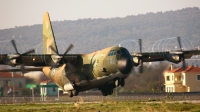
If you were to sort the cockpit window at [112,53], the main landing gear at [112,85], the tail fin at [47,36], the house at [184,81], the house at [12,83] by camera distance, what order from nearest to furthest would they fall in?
the cockpit window at [112,53] → the main landing gear at [112,85] → the tail fin at [47,36] → the house at [12,83] → the house at [184,81]

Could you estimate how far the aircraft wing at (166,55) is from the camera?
62.6m

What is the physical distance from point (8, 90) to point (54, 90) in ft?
43.0

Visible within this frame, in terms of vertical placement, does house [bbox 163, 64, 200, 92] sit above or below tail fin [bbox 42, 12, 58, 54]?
below

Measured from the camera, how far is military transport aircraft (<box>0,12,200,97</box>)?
54.5 m

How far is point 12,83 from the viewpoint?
91.8 metres

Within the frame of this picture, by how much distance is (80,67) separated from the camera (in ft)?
195

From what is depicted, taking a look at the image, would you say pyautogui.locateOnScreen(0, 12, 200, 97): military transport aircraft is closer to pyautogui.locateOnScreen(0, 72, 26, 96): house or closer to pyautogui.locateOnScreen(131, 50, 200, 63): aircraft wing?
pyautogui.locateOnScreen(131, 50, 200, 63): aircraft wing

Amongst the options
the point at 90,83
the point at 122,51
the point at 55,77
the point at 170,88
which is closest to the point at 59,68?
the point at 55,77

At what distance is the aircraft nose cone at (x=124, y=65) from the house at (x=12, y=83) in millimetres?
32771

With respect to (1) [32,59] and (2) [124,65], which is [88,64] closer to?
(2) [124,65]

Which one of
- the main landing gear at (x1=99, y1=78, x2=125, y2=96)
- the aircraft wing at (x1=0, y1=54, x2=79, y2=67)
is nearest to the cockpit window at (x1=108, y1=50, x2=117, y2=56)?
the main landing gear at (x1=99, y1=78, x2=125, y2=96)

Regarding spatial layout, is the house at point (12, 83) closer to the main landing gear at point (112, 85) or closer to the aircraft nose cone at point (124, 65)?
the main landing gear at point (112, 85)

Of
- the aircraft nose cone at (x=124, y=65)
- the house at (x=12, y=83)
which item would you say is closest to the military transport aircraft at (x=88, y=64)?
the aircraft nose cone at (x=124, y=65)

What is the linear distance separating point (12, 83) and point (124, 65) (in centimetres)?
4327
